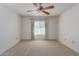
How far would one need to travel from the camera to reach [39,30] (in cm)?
890

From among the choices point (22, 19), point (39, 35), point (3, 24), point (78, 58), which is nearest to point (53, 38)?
point (39, 35)

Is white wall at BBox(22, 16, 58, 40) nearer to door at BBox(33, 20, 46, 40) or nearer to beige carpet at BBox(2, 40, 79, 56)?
door at BBox(33, 20, 46, 40)

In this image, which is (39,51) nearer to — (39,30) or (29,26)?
(39,30)

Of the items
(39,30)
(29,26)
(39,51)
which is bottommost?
(39,51)

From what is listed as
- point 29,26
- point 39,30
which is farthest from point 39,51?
point 29,26

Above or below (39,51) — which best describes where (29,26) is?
above

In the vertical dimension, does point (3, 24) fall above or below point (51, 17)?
below

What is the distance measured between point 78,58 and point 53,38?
755 cm

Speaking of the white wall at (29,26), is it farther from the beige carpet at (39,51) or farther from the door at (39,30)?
the beige carpet at (39,51)

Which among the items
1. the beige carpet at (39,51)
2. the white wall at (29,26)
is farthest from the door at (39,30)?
the beige carpet at (39,51)

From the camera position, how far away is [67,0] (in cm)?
136

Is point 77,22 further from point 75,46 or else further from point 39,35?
point 39,35

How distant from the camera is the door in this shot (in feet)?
29.0

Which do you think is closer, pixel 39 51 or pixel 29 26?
pixel 39 51
